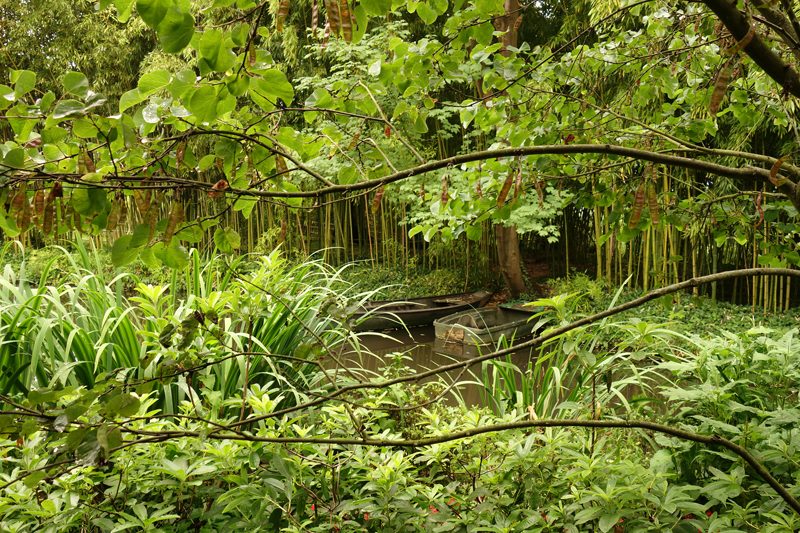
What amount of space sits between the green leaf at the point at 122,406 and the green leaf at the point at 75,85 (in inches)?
14.9

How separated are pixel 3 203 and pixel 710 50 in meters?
1.64

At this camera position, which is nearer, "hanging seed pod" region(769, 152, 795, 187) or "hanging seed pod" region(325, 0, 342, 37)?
"hanging seed pod" region(325, 0, 342, 37)

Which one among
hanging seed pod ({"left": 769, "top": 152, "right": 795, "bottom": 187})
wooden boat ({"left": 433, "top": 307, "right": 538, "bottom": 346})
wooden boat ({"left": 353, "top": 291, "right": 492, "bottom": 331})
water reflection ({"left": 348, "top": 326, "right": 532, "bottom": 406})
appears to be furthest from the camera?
wooden boat ({"left": 353, "top": 291, "right": 492, "bottom": 331})

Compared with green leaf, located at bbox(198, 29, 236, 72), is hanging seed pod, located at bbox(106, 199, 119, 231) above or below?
below

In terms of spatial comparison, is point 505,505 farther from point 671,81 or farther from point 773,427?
point 671,81

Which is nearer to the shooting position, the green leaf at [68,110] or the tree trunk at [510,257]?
the green leaf at [68,110]

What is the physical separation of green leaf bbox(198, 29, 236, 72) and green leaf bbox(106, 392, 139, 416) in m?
0.40

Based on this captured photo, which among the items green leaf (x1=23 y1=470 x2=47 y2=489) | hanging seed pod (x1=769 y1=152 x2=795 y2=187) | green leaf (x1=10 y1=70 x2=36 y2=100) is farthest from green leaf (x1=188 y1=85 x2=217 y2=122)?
hanging seed pod (x1=769 y1=152 x2=795 y2=187)

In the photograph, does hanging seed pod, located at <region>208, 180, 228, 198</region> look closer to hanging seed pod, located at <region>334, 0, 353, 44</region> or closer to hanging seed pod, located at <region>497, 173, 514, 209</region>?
hanging seed pod, located at <region>334, 0, 353, 44</region>

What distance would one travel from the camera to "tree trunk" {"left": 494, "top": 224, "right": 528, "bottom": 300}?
6.32 meters

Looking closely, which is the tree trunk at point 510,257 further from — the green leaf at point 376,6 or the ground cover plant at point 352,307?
the green leaf at point 376,6

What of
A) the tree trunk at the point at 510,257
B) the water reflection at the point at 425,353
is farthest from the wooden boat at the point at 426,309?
the tree trunk at the point at 510,257

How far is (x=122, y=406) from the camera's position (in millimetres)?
583

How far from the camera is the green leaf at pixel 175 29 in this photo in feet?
1.66
